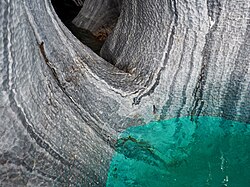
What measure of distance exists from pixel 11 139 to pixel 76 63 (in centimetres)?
45

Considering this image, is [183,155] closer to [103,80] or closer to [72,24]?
[103,80]

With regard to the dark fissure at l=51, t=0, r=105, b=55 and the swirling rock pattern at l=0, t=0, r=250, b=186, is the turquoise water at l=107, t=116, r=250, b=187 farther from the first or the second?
the dark fissure at l=51, t=0, r=105, b=55

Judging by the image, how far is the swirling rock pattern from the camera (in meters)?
1.32

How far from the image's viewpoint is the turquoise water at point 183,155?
5.76 feet

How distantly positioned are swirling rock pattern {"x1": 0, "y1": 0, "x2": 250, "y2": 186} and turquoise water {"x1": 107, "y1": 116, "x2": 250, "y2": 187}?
1.8 inches

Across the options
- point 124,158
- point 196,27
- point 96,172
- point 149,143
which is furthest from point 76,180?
point 196,27

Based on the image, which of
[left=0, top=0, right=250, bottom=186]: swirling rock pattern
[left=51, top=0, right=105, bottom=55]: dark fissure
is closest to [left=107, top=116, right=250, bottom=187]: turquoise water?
[left=0, top=0, right=250, bottom=186]: swirling rock pattern

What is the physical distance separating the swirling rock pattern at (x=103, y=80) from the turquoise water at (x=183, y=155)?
4 centimetres

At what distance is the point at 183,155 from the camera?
6.15 feet

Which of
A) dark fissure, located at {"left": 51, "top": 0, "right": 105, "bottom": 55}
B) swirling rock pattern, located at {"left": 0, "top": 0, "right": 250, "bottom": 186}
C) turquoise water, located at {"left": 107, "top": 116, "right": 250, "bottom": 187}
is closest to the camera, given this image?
swirling rock pattern, located at {"left": 0, "top": 0, "right": 250, "bottom": 186}

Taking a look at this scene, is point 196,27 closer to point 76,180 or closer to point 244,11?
point 244,11

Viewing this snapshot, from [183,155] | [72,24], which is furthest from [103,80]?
[72,24]

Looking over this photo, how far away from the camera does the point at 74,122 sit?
5.19ft

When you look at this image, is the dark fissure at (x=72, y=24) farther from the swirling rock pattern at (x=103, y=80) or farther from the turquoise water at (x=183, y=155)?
the turquoise water at (x=183, y=155)
